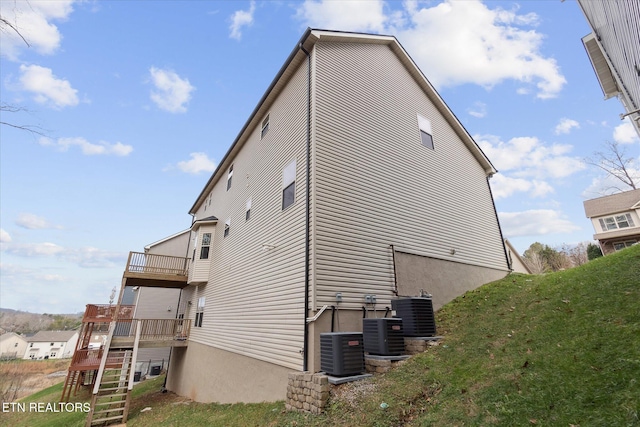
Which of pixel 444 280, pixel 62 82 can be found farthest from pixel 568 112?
pixel 62 82

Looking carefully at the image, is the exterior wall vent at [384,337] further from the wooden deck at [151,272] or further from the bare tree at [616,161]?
the bare tree at [616,161]

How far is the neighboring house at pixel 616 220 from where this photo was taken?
2394cm

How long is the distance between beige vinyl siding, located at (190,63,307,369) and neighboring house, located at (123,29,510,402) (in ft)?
0.19

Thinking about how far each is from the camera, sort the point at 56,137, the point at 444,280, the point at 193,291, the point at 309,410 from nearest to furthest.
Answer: the point at 56,137, the point at 309,410, the point at 444,280, the point at 193,291

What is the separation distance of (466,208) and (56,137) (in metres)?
13.0

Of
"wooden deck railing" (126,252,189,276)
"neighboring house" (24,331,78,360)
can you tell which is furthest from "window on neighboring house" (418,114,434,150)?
"neighboring house" (24,331,78,360)

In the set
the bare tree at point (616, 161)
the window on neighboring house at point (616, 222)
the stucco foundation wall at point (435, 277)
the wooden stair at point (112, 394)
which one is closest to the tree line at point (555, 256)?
the window on neighboring house at point (616, 222)

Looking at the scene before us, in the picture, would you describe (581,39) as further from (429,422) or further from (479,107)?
(429,422)

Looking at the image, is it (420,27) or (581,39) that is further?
(420,27)

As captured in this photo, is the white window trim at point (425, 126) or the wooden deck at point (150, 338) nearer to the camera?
the white window trim at point (425, 126)

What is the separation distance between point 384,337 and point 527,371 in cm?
246

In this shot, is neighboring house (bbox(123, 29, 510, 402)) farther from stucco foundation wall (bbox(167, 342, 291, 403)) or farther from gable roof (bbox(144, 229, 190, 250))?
gable roof (bbox(144, 229, 190, 250))

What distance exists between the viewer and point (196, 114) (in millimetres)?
21766

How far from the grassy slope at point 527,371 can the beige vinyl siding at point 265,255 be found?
1.72 meters
